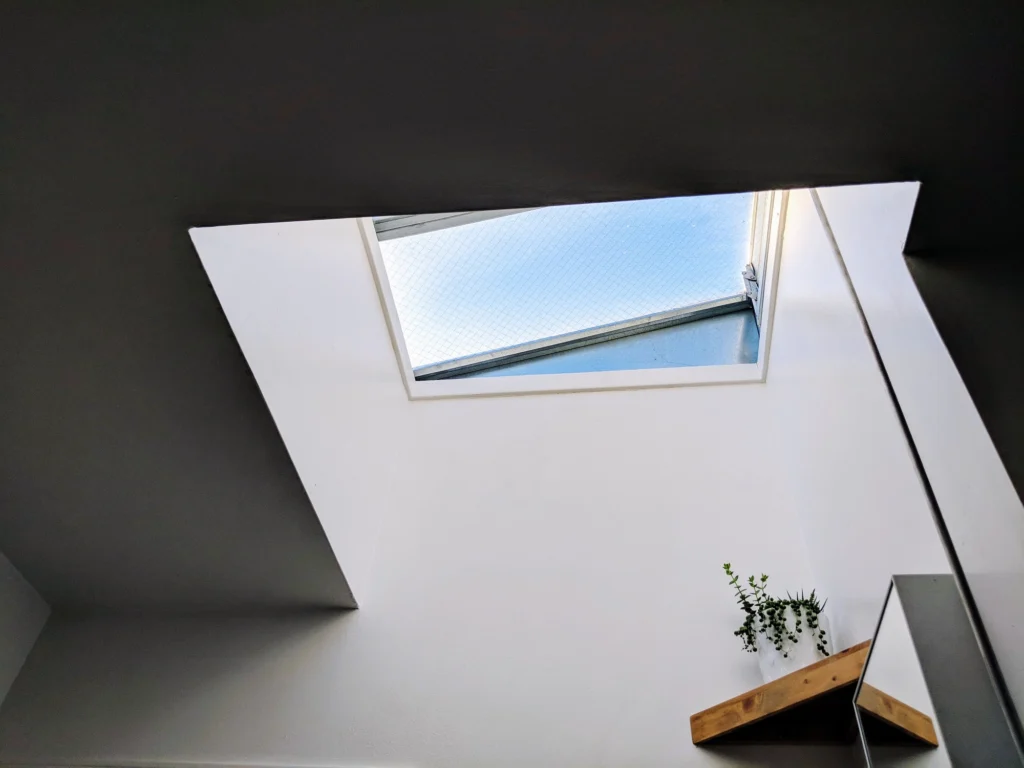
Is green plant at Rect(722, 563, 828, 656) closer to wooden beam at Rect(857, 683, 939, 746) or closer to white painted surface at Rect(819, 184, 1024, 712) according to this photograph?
wooden beam at Rect(857, 683, 939, 746)

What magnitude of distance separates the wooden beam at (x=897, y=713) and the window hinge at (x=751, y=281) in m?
1.31

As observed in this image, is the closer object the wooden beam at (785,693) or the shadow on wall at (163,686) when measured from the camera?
the wooden beam at (785,693)

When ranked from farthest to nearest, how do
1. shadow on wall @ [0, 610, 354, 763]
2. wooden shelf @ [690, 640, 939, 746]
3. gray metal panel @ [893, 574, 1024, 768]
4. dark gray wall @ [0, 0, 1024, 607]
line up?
shadow on wall @ [0, 610, 354, 763]
wooden shelf @ [690, 640, 939, 746]
gray metal panel @ [893, 574, 1024, 768]
dark gray wall @ [0, 0, 1024, 607]

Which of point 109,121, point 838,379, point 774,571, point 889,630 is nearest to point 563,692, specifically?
point 774,571

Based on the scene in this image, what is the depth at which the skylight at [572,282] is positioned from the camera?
86.0 inches

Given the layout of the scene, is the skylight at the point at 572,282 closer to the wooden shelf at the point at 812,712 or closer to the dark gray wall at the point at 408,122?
the dark gray wall at the point at 408,122

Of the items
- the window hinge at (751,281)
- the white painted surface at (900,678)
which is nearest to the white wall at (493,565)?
the white painted surface at (900,678)

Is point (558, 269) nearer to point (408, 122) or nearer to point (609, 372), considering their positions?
point (609, 372)

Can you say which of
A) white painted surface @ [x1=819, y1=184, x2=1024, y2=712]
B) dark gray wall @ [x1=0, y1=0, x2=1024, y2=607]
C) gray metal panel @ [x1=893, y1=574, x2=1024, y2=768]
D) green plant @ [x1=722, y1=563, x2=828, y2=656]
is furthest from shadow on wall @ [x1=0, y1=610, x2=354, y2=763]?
white painted surface @ [x1=819, y1=184, x2=1024, y2=712]

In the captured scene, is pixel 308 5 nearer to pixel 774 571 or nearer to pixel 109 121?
pixel 109 121

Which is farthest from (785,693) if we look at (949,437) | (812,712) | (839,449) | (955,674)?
(949,437)

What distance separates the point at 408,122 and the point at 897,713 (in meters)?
1.18

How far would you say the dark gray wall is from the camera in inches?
35.5

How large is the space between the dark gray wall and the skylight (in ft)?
3.29
